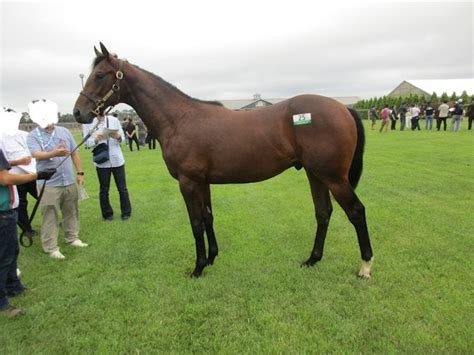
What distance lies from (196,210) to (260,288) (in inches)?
46.7

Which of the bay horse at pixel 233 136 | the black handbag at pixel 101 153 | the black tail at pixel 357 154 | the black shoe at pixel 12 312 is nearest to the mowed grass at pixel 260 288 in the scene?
the black shoe at pixel 12 312

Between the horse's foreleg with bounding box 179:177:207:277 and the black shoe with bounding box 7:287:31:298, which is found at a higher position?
the horse's foreleg with bounding box 179:177:207:277

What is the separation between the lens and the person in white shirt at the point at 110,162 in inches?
231

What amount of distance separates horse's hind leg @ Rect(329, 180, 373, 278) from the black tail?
0.38 meters

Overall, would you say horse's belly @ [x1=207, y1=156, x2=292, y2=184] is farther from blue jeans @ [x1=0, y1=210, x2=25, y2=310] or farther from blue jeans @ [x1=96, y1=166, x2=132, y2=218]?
blue jeans @ [x1=96, y1=166, x2=132, y2=218]

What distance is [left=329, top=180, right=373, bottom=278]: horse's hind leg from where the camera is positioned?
3.63 m

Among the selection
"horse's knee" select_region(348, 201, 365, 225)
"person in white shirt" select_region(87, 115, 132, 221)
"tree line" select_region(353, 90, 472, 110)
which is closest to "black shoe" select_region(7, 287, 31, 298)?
"person in white shirt" select_region(87, 115, 132, 221)

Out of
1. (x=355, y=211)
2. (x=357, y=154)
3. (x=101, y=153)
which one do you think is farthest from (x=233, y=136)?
(x=101, y=153)

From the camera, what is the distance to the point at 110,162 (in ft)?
20.5

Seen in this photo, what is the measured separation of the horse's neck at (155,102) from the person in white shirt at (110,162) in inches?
78.6

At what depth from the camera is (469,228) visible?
4.93 metres

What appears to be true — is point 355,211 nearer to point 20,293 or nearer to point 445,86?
point 20,293

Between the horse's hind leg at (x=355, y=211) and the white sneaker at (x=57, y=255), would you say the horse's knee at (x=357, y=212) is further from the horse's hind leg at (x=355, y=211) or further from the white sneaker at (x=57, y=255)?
the white sneaker at (x=57, y=255)

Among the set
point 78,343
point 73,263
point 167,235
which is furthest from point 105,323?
point 167,235
